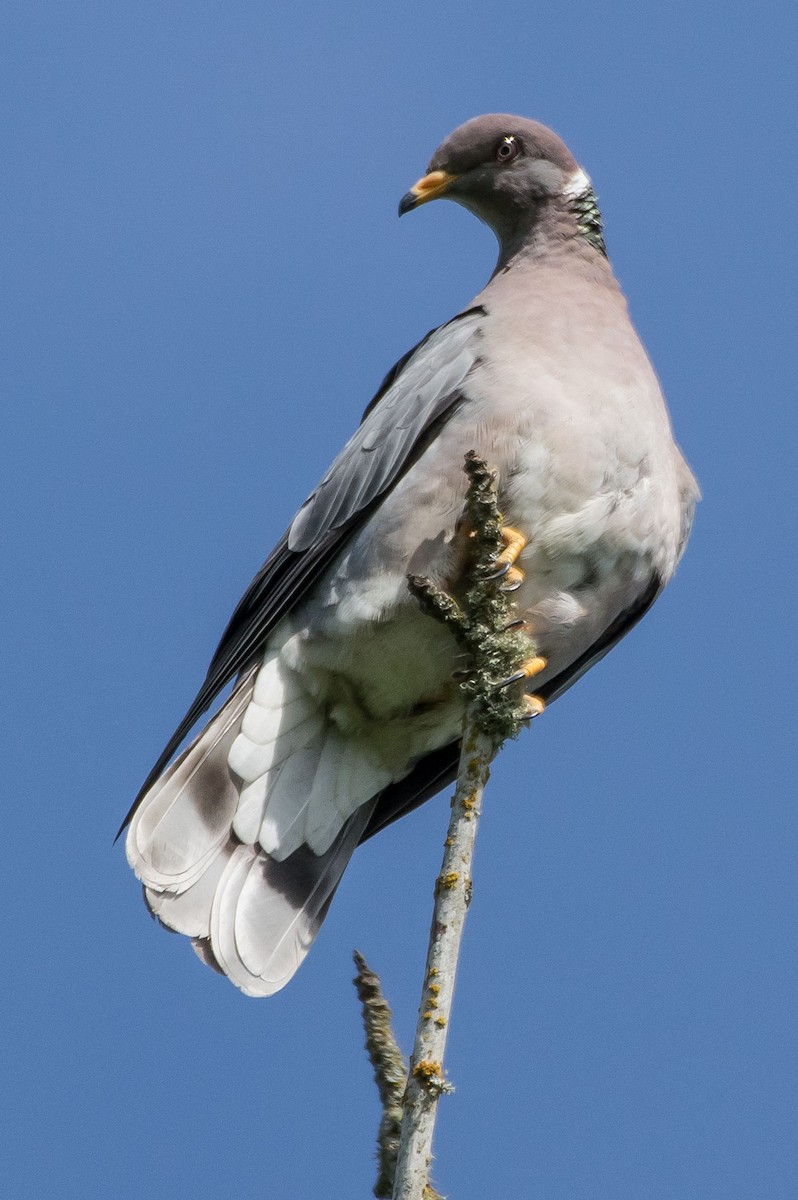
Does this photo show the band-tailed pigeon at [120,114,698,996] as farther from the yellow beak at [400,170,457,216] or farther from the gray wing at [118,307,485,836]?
the yellow beak at [400,170,457,216]

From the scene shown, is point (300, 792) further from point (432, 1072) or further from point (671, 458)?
point (432, 1072)

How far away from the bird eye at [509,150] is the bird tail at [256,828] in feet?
5.80

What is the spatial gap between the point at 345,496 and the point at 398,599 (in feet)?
1.26

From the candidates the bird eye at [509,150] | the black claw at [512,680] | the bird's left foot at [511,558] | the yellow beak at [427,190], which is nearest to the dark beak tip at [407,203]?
the yellow beak at [427,190]

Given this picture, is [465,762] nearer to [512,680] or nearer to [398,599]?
[512,680]

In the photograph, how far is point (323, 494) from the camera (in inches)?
169

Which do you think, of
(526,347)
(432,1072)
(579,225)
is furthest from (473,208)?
(432,1072)

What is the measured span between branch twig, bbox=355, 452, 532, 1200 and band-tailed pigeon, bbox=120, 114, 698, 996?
259 millimetres

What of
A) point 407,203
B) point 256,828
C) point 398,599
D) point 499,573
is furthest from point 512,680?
point 407,203

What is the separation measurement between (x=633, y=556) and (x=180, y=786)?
4.34ft

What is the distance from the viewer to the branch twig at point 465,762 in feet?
8.51

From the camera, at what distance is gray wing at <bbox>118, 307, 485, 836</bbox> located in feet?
13.4

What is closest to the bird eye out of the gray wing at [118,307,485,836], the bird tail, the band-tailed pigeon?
the band-tailed pigeon

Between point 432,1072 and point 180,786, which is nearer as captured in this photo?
point 432,1072
